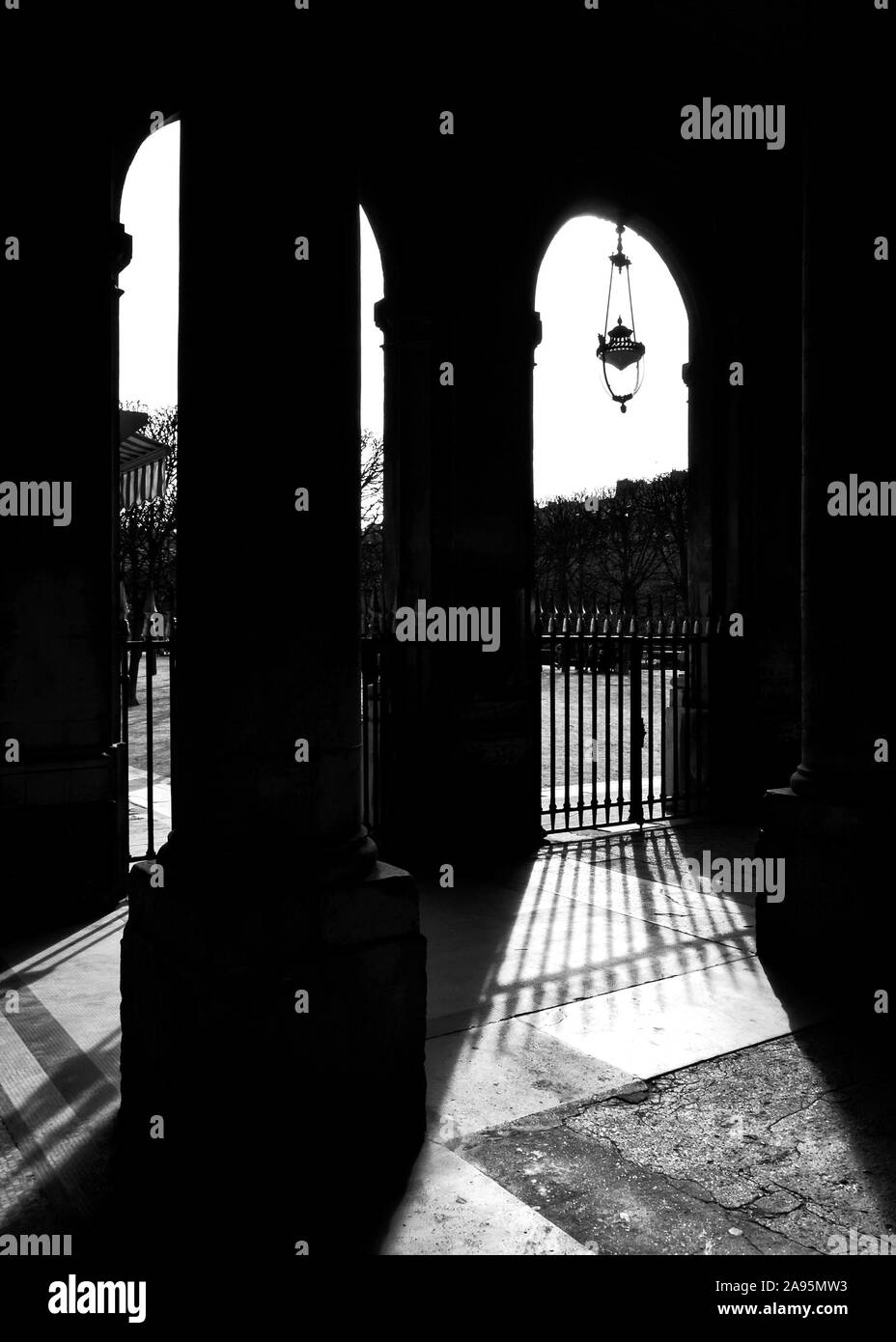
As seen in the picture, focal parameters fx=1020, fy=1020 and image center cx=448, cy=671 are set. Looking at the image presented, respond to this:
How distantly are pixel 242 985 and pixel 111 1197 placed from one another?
2.37 ft

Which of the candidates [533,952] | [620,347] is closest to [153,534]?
[620,347]

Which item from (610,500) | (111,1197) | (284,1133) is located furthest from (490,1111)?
(610,500)

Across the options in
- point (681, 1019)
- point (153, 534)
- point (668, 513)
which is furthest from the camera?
point (668, 513)

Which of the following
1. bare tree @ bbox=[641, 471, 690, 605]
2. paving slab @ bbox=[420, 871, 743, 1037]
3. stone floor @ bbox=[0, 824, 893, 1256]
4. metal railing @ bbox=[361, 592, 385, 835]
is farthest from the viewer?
bare tree @ bbox=[641, 471, 690, 605]

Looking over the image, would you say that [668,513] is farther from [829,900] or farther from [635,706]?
[829,900]

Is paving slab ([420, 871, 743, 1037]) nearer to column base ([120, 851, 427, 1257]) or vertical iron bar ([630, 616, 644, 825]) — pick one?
column base ([120, 851, 427, 1257])

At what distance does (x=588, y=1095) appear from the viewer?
3.80 meters

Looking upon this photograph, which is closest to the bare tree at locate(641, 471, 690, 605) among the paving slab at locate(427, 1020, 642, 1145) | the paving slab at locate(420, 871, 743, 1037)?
the paving slab at locate(420, 871, 743, 1037)

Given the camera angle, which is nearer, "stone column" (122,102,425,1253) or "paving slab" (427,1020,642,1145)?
"stone column" (122,102,425,1253)

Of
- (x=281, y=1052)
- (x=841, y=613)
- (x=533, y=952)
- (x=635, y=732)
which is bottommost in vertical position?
(x=533, y=952)

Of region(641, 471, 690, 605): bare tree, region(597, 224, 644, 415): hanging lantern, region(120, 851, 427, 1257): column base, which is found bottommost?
region(120, 851, 427, 1257): column base

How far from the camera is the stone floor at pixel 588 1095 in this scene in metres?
2.96

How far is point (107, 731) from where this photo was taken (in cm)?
679

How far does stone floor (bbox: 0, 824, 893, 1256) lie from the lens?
117 inches
